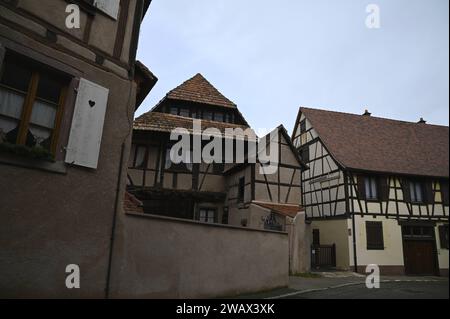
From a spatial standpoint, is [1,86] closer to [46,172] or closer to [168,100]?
[46,172]

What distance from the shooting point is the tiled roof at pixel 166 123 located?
13570mm

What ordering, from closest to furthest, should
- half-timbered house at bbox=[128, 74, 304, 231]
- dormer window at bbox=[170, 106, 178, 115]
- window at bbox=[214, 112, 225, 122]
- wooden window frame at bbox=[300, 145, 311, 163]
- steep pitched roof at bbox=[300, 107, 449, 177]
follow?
steep pitched roof at bbox=[300, 107, 449, 177] → half-timbered house at bbox=[128, 74, 304, 231] → dormer window at bbox=[170, 106, 178, 115] → window at bbox=[214, 112, 225, 122] → wooden window frame at bbox=[300, 145, 311, 163]

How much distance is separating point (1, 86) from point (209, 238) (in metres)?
4.87

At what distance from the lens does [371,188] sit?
1636cm

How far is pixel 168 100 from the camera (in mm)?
16016

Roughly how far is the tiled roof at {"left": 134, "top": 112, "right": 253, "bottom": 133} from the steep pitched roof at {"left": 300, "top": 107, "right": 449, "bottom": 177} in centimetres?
612

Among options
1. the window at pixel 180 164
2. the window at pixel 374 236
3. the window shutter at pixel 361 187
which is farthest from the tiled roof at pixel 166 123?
the window at pixel 374 236

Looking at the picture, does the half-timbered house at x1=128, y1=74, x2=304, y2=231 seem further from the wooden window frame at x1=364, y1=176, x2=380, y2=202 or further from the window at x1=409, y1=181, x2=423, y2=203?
the window at x1=409, y1=181, x2=423, y2=203

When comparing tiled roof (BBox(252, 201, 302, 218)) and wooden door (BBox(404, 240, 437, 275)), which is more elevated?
tiled roof (BBox(252, 201, 302, 218))

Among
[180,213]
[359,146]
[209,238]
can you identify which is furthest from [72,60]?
[359,146]

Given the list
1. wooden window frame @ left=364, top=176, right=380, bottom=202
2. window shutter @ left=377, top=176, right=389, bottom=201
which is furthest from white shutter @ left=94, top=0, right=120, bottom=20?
window shutter @ left=377, top=176, right=389, bottom=201

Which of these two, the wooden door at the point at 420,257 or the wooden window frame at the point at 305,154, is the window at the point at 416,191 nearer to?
the wooden door at the point at 420,257

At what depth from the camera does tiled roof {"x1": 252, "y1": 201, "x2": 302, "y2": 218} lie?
12.7 m

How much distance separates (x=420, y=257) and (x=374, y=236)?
2.89m
